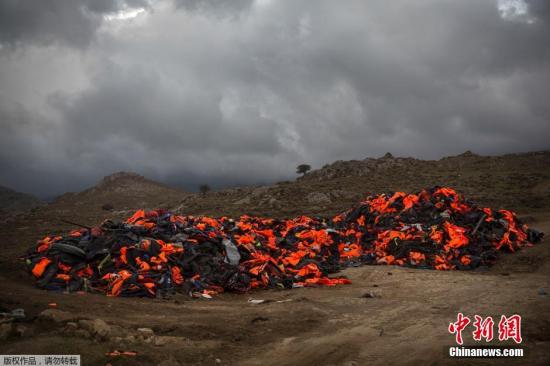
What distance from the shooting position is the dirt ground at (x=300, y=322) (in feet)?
14.0

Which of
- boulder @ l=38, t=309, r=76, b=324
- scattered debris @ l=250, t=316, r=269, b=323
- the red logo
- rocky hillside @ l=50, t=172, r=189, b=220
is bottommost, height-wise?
scattered debris @ l=250, t=316, r=269, b=323

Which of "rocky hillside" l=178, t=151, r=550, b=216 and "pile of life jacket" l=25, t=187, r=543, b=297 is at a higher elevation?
"rocky hillside" l=178, t=151, r=550, b=216

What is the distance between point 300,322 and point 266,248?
18.4 ft

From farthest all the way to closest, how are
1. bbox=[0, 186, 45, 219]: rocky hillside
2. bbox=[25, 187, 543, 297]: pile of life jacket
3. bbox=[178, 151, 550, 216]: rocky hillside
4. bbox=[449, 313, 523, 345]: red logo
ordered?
bbox=[0, 186, 45, 219]: rocky hillside → bbox=[178, 151, 550, 216]: rocky hillside → bbox=[25, 187, 543, 297]: pile of life jacket → bbox=[449, 313, 523, 345]: red logo

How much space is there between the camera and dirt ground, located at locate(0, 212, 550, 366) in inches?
168

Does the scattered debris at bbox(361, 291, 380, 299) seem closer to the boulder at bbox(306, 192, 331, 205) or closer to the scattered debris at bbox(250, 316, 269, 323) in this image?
the scattered debris at bbox(250, 316, 269, 323)

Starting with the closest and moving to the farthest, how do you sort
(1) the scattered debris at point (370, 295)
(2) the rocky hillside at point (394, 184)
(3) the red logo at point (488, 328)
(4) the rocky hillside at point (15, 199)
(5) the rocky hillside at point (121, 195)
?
1. (3) the red logo at point (488, 328)
2. (1) the scattered debris at point (370, 295)
3. (2) the rocky hillside at point (394, 184)
4. (5) the rocky hillside at point (121, 195)
5. (4) the rocky hillside at point (15, 199)

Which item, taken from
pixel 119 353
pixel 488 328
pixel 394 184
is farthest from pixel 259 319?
pixel 394 184

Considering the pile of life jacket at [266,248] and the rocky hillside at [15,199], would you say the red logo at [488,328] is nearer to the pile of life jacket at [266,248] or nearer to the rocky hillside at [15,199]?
the pile of life jacket at [266,248]

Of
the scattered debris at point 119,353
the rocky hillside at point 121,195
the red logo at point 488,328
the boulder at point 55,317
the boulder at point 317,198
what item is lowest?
the scattered debris at point 119,353

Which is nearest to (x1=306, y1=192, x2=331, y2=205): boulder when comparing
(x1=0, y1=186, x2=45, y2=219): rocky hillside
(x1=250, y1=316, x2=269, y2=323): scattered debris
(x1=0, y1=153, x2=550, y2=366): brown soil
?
(x1=0, y1=153, x2=550, y2=366): brown soil

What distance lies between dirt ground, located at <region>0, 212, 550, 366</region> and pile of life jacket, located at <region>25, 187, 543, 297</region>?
2.04 feet

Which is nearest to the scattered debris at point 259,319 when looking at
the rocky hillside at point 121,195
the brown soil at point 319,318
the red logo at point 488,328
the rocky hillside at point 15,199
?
the brown soil at point 319,318

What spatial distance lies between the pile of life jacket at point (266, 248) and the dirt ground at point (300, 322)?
0.62 m
